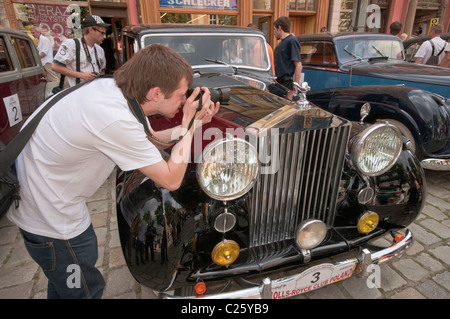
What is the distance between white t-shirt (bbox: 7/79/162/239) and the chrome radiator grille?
71 centimetres

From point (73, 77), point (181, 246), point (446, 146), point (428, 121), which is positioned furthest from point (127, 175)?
point (446, 146)

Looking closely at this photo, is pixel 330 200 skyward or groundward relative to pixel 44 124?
groundward

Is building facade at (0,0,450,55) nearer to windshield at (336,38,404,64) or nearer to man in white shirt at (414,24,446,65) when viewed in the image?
windshield at (336,38,404,64)

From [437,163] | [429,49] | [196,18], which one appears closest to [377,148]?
[437,163]

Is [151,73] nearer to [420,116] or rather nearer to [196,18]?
[420,116]

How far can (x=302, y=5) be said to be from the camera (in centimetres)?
1001

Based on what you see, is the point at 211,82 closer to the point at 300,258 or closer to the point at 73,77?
the point at 300,258

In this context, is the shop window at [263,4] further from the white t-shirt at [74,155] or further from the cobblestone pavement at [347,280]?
the white t-shirt at [74,155]

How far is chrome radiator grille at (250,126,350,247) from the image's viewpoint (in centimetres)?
157

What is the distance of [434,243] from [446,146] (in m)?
1.23

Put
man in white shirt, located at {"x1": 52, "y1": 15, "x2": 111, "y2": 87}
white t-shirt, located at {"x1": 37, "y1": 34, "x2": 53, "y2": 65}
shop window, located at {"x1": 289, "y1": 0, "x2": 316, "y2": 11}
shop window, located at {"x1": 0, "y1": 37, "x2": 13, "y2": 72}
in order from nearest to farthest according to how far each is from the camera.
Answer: shop window, located at {"x1": 0, "y1": 37, "x2": 13, "y2": 72} → man in white shirt, located at {"x1": 52, "y1": 15, "x2": 111, "y2": 87} → white t-shirt, located at {"x1": 37, "y1": 34, "x2": 53, "y2": 65} → shop window, located at {"x1": 289, "y1": 0, "x2": 316, "y2": 11}

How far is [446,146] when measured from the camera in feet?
10.0

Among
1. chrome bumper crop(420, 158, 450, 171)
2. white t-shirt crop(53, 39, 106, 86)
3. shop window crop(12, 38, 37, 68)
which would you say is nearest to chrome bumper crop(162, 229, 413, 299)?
chrome bumper crop(420, 158, 450, 171)

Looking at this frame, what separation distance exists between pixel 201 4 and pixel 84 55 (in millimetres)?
6106
